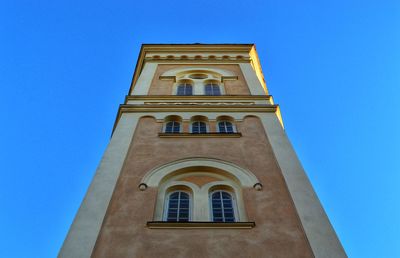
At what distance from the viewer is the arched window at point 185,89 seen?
2495cm

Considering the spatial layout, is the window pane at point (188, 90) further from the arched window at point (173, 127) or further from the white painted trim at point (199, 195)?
the white painted trim at point (199, 195)

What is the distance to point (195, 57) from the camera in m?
31.0

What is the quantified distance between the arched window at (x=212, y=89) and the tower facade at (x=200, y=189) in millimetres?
1764

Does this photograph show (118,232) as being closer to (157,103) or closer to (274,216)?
(274,216)

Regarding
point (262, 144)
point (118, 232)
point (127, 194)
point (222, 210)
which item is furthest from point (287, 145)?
point (118, 232)

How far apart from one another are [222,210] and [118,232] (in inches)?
128

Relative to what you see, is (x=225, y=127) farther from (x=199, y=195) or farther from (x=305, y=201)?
(x=305, y=201)

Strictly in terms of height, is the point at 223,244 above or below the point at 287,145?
below

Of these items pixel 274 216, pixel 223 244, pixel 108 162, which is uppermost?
pixel 108 162

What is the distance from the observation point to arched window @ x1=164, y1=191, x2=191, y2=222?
44.7 feet

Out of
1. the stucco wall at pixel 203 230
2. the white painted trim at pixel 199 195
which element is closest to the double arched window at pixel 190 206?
the white painted trim at pixel 199 195

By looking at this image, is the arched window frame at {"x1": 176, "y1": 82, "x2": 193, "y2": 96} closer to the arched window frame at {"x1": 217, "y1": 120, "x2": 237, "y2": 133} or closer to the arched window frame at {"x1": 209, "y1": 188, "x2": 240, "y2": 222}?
the arched window frame at {"x1": 217, "y1": 120, "x2": 237, "y2": 133}

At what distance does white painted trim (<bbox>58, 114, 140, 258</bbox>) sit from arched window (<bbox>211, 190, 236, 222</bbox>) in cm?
317

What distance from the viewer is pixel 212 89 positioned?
25.7 meters
